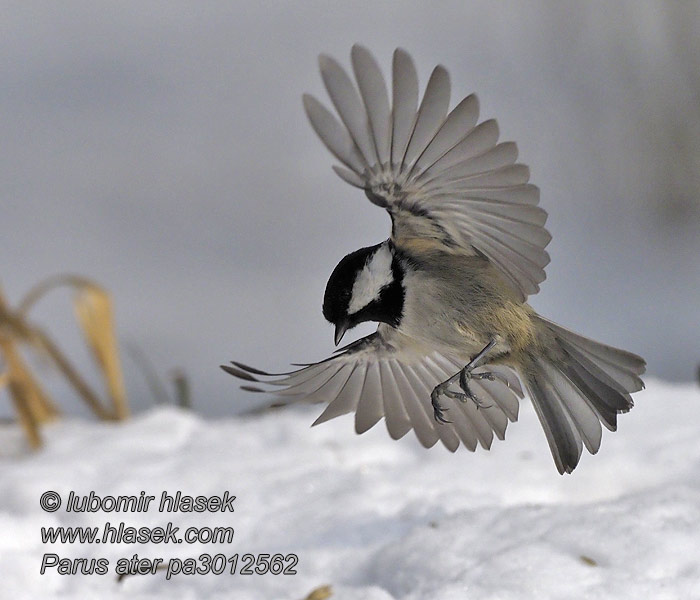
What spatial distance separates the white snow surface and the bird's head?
520 millimetres

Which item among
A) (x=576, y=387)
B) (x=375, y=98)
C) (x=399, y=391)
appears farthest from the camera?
(x=399, y=391)

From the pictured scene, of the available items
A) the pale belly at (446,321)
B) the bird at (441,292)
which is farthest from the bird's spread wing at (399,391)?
the pale belly at (446,321)

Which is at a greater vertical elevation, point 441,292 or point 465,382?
point 441,292

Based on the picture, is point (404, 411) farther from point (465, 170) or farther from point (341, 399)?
point (465, 170)

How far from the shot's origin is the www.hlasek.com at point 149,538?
4.86ft

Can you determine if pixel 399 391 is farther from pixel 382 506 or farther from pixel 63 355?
pixel 63 355

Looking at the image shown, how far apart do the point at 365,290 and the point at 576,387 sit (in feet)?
1.08

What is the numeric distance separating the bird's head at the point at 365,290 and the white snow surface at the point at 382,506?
0.52 metres

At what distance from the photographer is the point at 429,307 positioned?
1.01m

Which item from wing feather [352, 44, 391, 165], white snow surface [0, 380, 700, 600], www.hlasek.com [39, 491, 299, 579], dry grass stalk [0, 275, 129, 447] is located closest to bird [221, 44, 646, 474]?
wing feather [352, 44, 391, 165]

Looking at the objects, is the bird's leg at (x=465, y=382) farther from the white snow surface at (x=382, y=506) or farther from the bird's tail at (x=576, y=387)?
the white snow surface at (x=382, y=506)

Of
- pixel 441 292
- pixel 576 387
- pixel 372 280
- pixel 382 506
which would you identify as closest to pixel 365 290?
pixel 372 280

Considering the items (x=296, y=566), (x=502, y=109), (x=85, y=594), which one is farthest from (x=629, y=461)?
(x=502, y=109)

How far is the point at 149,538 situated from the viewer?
159 centimetres
